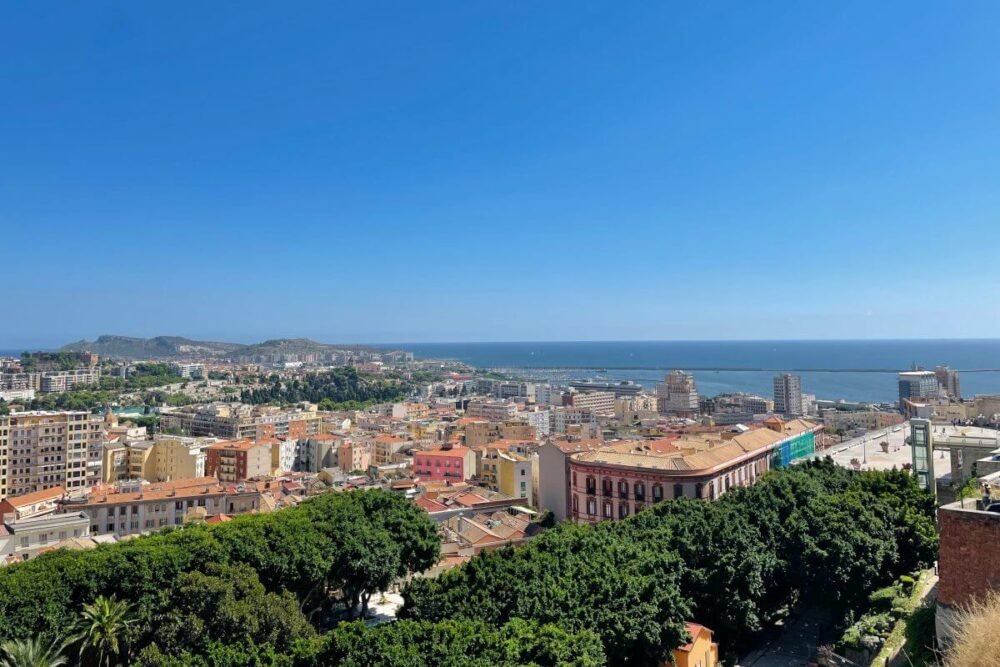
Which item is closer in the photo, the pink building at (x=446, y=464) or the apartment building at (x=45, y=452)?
the pink building at (x=446, y=464)

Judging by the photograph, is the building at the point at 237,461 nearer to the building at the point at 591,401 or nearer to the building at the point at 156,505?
the building at the point at 156,505

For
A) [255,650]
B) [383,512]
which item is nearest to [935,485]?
[383,512]

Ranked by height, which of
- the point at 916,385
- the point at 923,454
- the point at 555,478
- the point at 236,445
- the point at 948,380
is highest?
the point at 923,454

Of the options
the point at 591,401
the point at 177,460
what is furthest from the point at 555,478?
the point at 591,401

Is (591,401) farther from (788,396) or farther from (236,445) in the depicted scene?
(236,445)

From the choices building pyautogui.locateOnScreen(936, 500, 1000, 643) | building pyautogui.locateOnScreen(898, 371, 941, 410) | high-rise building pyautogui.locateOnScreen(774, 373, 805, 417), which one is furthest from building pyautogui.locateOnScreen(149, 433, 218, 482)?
building pyautogui.locateOnScreen(898, 371, 941, 410)

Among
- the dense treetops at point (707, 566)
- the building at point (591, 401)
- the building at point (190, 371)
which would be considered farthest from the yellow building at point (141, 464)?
the building at point (190, 371)

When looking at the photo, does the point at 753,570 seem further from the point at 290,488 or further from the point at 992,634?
the point at 290,488

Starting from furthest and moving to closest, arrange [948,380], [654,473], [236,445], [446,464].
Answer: [948,380], [236,445], [446,464], [654,473]
